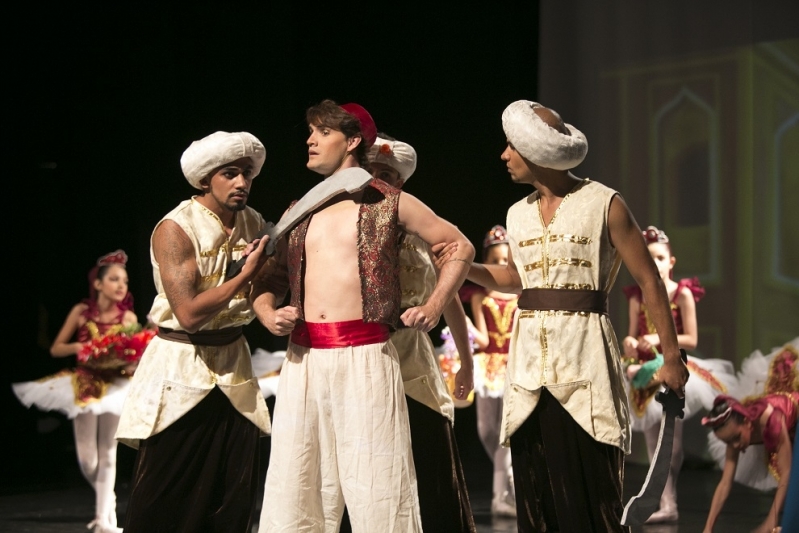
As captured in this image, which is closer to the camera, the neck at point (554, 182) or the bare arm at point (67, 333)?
the neck at point (554, 182)

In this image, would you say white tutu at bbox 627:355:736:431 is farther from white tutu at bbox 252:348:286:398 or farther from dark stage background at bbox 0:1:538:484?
dark stage background at bbox 0:1:538:484

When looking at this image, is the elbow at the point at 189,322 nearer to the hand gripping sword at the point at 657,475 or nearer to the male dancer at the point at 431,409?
the male dancer at the point at 431,409

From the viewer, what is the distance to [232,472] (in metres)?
3.65

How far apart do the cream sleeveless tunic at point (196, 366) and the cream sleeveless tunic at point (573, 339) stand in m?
0.91

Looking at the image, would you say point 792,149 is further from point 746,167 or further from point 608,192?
point 608,192

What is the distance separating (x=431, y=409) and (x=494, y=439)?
2.49 metres

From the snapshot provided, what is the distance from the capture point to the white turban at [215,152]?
12.1 feet

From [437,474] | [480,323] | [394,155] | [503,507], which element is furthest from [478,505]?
[394,155]

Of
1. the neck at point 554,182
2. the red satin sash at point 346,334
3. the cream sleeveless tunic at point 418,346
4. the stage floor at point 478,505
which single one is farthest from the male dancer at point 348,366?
the stage floor at point 478,505

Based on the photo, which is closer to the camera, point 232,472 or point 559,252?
point 559,252

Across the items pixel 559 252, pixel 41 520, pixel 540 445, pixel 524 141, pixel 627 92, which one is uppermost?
pixel 627 92

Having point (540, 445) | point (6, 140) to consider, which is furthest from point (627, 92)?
point (540, 445)

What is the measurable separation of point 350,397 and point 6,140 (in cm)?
551

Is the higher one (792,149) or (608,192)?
(792,149)
